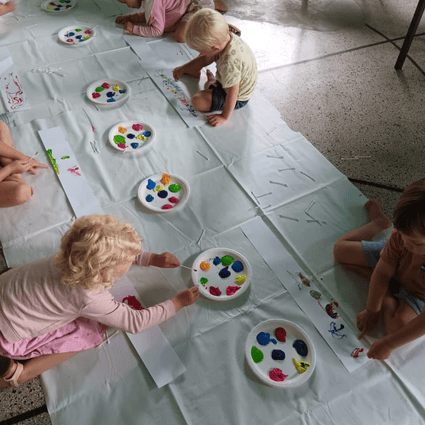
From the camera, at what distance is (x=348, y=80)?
2.59 meters

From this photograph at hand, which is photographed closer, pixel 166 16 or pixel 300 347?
pixel 300 347

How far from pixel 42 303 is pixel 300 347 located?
85 cm

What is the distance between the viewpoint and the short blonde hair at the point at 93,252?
116 centimetres

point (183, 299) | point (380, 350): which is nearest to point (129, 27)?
point (183, 299)

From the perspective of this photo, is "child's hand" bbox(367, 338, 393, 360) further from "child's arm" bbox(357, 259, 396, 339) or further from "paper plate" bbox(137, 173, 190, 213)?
"paper plate" bbox(137, 173, 190, 213)

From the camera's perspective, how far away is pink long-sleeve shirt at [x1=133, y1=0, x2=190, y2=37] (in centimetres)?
257

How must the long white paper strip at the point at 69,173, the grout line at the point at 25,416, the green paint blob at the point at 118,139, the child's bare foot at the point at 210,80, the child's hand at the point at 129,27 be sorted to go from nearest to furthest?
the grout line at the point at 25,416, the long white paper strip at the point at 69,173, the green paint blob at the point at 118,139, the child's bare foot at the point at 210,80, the child's hand at the point at 129,27

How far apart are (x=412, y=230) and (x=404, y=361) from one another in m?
0.55

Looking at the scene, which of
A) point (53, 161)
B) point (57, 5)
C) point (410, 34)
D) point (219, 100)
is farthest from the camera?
point (57, 5)

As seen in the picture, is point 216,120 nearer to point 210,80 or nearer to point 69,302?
point 210,80

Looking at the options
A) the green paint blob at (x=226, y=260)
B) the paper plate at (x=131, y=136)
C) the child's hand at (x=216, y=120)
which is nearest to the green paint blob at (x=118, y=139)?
the paper plate at (x=131, y=136)

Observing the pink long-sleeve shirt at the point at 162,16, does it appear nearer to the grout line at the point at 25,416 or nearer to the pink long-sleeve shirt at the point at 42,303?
the pink long-sleeve shirt at the point at 42,303

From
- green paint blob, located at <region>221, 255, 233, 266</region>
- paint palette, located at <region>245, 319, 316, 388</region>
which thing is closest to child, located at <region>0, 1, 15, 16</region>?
green paint blob, located at <region>221, 255, 233, 266</region>

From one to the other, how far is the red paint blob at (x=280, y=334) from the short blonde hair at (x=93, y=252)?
23.7 inches
